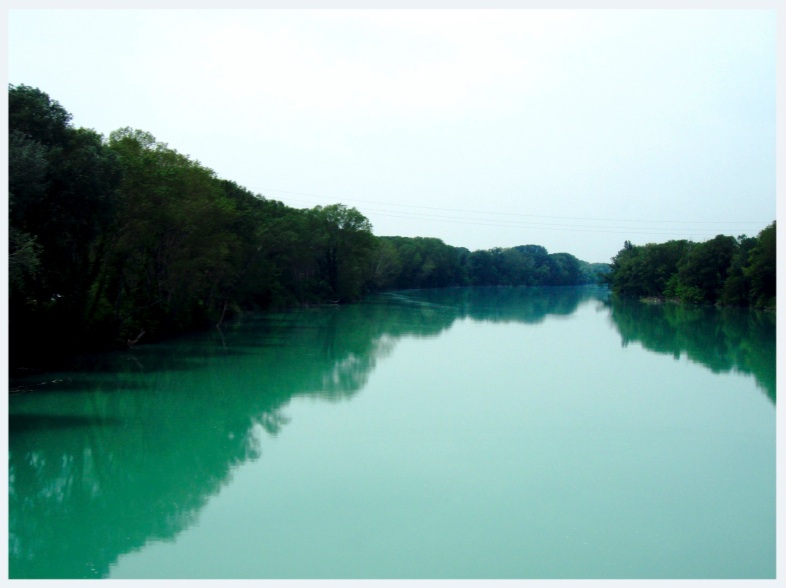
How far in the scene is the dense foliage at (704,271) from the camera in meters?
64.7

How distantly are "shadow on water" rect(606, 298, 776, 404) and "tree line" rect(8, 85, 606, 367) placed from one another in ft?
66.9

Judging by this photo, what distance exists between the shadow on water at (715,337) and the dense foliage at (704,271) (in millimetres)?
3956

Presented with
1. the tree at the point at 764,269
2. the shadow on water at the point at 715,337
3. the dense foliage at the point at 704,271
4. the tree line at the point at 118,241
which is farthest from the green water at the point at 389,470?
the dense foliage at the point at 704,271

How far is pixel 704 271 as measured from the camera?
7806 centimetres

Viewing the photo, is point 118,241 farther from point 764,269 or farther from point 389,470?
point 764,269

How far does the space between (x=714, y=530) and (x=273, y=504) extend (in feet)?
20.8

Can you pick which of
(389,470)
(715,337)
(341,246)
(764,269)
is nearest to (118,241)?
(389,470)

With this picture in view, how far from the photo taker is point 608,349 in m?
34.4

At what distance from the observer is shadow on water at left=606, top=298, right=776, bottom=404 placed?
2861 centimetres

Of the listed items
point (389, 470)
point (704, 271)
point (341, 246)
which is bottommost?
point (389, 470)

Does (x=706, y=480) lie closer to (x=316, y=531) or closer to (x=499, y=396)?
(x=316, y=531)

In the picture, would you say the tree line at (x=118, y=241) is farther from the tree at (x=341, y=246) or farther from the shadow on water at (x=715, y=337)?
the shadow on water at (x=715, y=337)

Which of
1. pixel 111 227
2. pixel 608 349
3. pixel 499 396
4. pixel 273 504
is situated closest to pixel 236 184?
pixel 111 227

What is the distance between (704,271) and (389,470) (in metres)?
72.9
